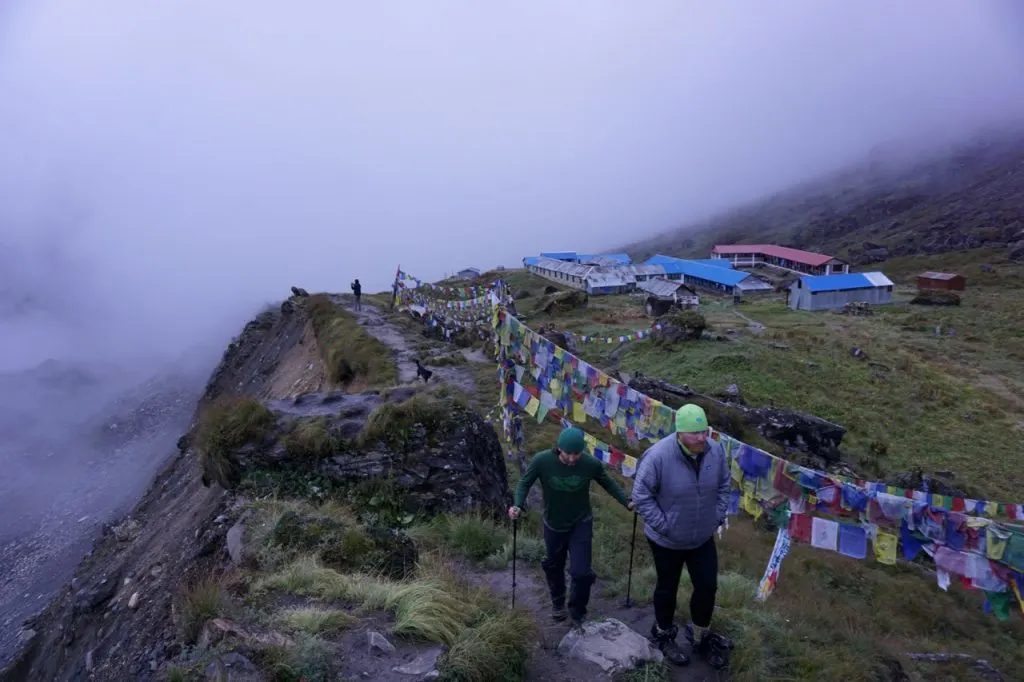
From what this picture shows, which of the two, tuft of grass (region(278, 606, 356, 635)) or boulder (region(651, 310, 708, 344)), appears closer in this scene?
tuft of grass (region(278, 606, 356, 635))

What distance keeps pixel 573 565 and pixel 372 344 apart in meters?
21.5

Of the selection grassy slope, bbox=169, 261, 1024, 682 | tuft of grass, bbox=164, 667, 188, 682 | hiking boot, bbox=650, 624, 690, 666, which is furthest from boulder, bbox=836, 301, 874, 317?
tuft of grass, bbox=164, 667, 188, 682

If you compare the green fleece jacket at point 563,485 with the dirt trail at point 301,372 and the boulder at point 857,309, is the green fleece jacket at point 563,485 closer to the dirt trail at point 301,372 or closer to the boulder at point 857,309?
the dirt trail at point 301,372

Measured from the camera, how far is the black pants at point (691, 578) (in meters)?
5.78

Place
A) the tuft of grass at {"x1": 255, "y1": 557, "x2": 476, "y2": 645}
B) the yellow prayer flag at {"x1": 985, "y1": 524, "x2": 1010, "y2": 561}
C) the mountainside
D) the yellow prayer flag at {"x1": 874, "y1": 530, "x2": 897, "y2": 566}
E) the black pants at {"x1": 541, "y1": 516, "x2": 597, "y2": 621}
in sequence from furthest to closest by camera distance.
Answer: the mountainside < the yellow prayer flag at {"x1": 874, "y1": 530, "x2": 897, "y2": 566} < the yellow prayer flag at {"x1": 985, "y1": 524, "x2": 1010, "y2": 561} < the black pants at {"x1": 541, "y1": 516, "x2": 597, "y2": 621} < the tuft of grass at {"x1": 255, "y1": 557, "x2": 476, "y2": 645}

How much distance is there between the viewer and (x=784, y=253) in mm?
94000

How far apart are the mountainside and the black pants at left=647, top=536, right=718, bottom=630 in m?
96.0

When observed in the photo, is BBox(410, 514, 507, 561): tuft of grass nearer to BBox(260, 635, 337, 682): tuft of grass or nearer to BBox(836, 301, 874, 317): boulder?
BBox(260, 635, 337, 682): tuft of grass

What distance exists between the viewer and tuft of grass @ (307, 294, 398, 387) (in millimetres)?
22506

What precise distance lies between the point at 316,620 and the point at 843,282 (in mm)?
68403

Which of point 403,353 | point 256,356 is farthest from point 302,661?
point 256,356

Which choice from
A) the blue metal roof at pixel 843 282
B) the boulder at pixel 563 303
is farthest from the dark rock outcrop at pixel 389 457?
the blue metal roof at pixel 843 282

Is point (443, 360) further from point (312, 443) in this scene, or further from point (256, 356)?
point (256, 356)

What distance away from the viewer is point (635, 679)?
5.68 metres
